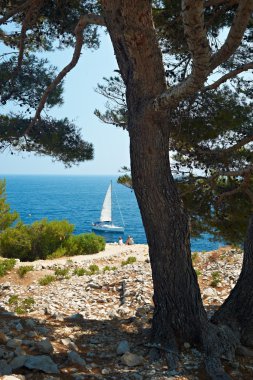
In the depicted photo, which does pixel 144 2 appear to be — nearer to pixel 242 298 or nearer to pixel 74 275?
pixel 242 298

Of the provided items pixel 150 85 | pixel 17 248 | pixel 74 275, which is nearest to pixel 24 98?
pixel 150 85

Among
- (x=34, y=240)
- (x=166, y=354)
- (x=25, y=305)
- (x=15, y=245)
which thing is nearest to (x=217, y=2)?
(x=166, y=354)

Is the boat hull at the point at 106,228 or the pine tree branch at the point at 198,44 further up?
the pine tree branch at the point at 198,44

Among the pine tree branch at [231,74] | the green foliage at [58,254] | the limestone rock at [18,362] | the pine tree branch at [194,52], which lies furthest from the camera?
the green foliage at [58,254]

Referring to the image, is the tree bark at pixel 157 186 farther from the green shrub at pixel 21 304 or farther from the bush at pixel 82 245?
the bush at pixel 82 245

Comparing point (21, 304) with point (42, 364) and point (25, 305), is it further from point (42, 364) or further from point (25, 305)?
point (42, 364)

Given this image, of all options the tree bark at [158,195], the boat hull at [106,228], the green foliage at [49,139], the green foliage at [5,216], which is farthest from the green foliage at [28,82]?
the boat hull at [106,228]

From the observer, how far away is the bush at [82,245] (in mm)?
22131

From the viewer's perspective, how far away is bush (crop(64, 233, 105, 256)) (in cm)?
2213

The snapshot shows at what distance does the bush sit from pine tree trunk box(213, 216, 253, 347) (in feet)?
53.5

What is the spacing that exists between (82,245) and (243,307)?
1709 centimetres

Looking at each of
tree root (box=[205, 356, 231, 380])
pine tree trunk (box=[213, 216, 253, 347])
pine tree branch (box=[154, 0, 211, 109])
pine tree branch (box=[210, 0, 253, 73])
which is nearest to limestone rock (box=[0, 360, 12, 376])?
tree root (box=[205, 356, 231, 380])

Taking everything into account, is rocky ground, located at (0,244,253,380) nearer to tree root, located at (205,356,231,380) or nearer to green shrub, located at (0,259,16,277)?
tree root, located at (205,356,231,380)

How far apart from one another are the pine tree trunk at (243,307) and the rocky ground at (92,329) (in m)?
0.48
